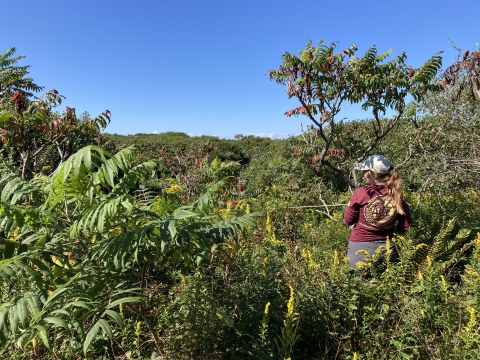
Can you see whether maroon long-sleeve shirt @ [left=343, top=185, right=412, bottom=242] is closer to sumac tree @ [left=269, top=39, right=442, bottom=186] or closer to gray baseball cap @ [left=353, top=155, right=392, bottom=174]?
gray baseball cap @ [left=353, top=155, right=392, bottom=174]

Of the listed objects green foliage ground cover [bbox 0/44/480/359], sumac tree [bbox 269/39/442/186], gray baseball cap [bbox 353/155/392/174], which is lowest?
green foliage ground cover [bbox 0/44/480/359]

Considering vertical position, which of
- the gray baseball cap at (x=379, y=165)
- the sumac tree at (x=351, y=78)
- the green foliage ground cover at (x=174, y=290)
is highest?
the sumac tree at (x=351, y=78)

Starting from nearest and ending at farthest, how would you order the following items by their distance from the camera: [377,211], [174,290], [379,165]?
[174,290] < [377,211] < [379,165]

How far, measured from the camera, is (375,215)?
287cm

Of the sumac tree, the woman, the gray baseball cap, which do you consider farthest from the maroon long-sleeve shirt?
the sumac tree

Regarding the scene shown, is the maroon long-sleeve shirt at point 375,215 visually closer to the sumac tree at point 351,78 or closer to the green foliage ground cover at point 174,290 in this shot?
the green foliage ground cover at point 174,290

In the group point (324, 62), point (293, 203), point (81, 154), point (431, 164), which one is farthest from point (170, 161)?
point (81, 154)

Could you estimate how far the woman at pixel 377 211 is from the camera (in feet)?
9.34

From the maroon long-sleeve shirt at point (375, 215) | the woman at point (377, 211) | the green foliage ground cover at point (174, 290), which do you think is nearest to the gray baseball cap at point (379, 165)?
the woman at point (377, 211)

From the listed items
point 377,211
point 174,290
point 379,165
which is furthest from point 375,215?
point 174,290

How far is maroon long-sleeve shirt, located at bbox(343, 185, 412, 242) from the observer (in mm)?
2850

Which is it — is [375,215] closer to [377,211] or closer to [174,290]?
[377,211]

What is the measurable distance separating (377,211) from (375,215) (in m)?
0.04

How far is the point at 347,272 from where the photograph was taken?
241 cm
